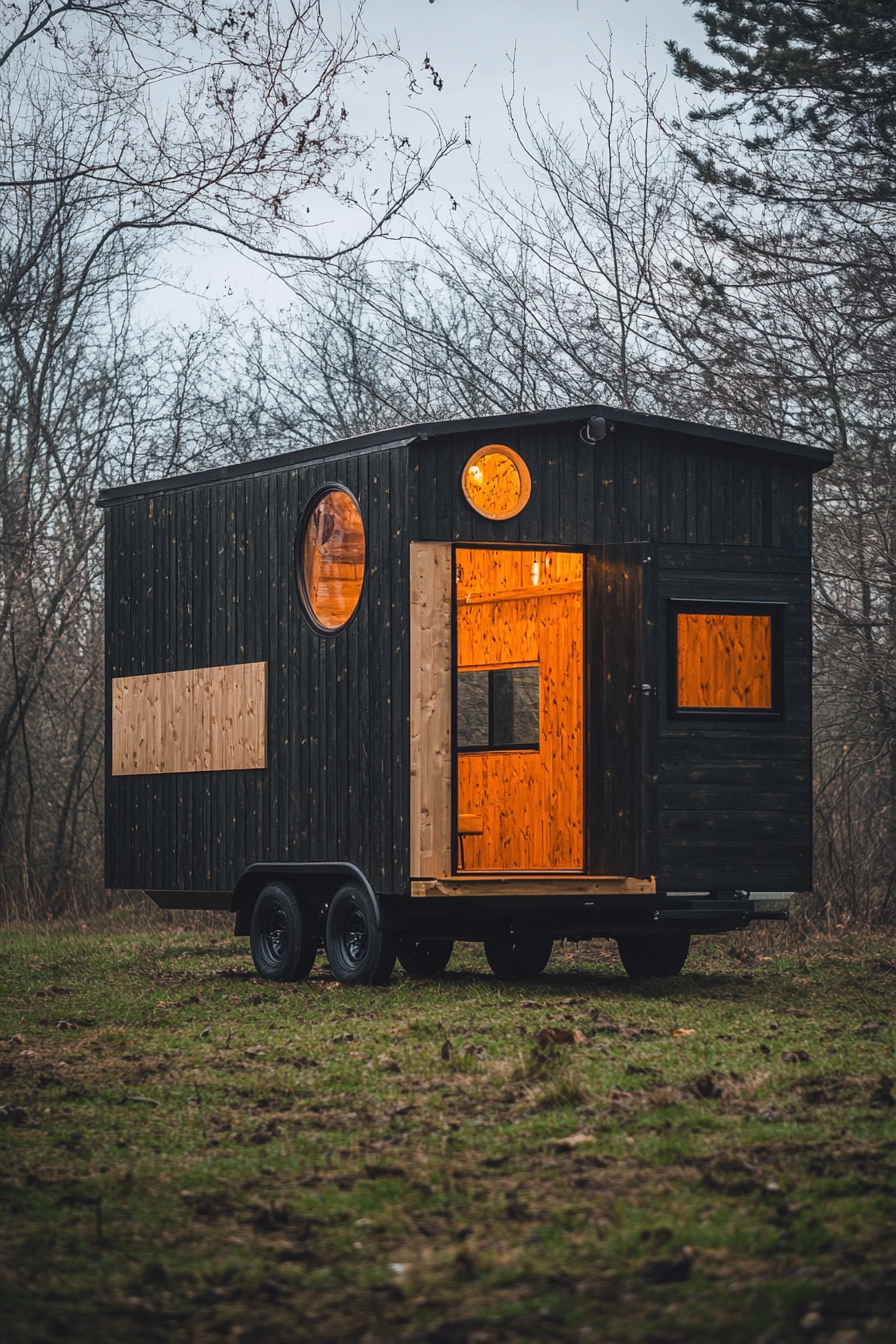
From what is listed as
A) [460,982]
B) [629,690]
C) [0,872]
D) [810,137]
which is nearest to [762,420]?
[810,137]

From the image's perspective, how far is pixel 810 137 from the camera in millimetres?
14242

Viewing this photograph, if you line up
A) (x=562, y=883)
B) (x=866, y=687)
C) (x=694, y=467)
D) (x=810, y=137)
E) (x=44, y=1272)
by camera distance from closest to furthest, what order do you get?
(x=44, y=1272) < (x=562, y=883) < (x=694, y=467) < (x=810, y=137) < (x=866, y=687)

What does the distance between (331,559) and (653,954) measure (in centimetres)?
337

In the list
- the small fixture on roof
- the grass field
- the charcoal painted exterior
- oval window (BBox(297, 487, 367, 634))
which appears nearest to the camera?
the grass field

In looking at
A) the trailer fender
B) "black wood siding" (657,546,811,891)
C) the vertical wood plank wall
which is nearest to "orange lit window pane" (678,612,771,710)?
"black wood siding" (657,546,811,891)

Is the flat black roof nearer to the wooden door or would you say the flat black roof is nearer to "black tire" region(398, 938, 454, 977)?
the wooden door

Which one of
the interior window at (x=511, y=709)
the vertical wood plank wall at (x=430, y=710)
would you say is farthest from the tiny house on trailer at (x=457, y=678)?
the interior window at (x=511, y=709)

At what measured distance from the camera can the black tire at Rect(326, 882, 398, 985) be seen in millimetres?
10250

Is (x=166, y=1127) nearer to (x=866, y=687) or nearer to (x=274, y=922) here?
(x=274, y=922)

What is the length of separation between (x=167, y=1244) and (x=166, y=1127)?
1564mm

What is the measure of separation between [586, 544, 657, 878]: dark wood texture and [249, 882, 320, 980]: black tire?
1.93 m

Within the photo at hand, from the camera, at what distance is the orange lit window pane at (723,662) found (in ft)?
34.3

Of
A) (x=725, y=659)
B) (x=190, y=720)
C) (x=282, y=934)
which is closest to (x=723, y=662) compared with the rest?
(x=725, y=659)

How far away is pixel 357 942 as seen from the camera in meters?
10.7
